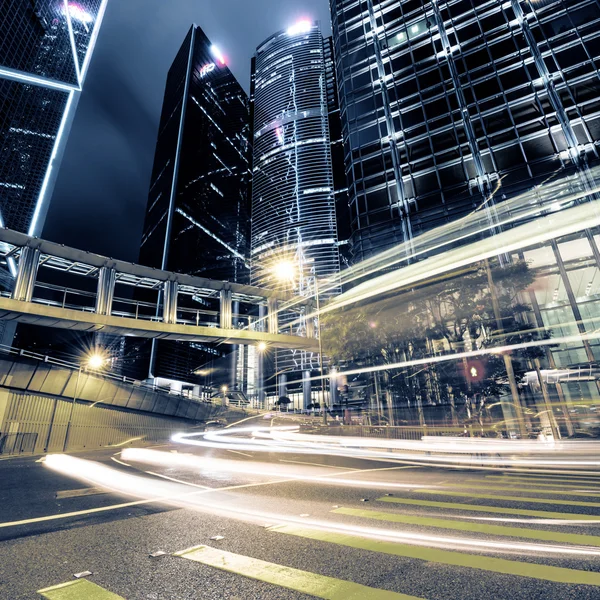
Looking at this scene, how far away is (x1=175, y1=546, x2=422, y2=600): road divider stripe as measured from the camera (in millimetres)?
2820

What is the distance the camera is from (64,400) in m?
28.2

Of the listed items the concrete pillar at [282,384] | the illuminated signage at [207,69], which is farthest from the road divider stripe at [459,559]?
the illuminated signage at [207,69]

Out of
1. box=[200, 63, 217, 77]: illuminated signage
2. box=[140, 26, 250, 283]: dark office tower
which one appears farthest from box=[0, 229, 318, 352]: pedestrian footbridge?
box=[200, 63, 217, 77]: illuminated signage

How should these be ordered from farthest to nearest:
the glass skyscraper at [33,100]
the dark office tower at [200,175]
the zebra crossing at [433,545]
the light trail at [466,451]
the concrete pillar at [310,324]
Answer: the dark office tower at [200,175]
the glass skyscraper at [33,100]
the concrete pillar at [310,324]
the light trail at [466,451]
the zebra crossing at [433,545]

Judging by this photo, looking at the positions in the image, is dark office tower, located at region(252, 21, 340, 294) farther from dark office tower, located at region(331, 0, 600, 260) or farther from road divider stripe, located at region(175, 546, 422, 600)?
road divider stripe, located at region(175, 546, 422, 600)

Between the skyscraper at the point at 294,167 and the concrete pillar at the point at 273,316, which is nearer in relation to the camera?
the concrete pillar at the point at 273,316

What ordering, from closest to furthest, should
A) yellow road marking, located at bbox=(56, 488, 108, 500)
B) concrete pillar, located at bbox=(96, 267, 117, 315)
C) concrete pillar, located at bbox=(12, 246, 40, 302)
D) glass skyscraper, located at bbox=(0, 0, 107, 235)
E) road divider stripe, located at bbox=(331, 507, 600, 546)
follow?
road divider stripe, located at bbox=(331, 507, 600, 546), yellow road marking, located at bbox=(56, 488, 108, 500), concrete pillar, located at bbox=(12, 246, 40, 302), concrete pillar, located at bbox=(96, 267, 117, 315), glass skyscraper, located at bbox=(0, 0, 107, 235)

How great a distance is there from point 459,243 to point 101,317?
34132mm

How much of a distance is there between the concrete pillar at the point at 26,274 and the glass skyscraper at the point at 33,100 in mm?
46036

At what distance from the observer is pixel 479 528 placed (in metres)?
4.75

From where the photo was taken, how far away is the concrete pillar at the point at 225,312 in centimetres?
3029

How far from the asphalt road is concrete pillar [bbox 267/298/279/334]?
23.8 m

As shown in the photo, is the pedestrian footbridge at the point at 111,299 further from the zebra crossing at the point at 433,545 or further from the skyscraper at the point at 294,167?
the skyscraper at the point at 294,167

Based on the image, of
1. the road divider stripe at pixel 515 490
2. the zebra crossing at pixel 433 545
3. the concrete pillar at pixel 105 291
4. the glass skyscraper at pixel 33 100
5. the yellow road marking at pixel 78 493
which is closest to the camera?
the zebra crossing at pixel 433 545
